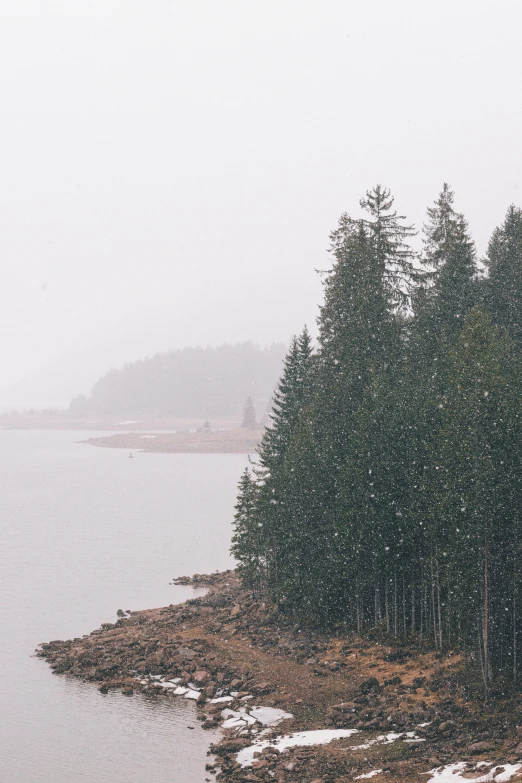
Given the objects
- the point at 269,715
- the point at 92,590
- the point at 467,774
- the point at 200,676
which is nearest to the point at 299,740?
the point at 269,715

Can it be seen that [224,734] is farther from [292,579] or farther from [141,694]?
[292,579]

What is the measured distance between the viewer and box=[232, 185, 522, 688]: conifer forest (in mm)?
26906

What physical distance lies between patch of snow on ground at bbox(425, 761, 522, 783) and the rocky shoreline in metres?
0.06

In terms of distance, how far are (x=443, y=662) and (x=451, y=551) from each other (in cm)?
604

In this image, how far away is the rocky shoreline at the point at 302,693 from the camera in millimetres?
22750

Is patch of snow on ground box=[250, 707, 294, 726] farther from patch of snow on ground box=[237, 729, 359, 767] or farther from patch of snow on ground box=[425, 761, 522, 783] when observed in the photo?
patch of snow on ground box=[425, 761, 522, 783]

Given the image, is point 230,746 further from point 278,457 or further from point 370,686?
point 278,457

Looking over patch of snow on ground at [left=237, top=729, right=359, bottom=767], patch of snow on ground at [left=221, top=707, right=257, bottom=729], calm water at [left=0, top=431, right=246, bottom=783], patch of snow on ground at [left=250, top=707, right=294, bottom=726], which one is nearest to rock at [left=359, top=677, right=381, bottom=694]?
patch of snow on ground at [left=250, top=707, right=294, bottom=726]

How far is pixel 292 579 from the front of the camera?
40125 millimetres

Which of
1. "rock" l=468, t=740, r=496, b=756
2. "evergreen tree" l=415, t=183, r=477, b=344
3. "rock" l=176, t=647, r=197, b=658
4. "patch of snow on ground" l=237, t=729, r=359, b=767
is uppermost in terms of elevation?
"evergreen tree" l=415, t=183, r=477, b=344

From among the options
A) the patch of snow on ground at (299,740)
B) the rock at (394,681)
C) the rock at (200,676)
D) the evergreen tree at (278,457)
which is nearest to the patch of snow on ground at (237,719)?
the patch of snow on ground at (299,740)

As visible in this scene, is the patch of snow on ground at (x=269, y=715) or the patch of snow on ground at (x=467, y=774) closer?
the patch of snow on ground at (x=467, y=774)

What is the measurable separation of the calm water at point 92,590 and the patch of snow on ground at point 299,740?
4.94 ft

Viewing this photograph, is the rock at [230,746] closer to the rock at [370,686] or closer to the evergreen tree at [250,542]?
the rock at [370,686]
